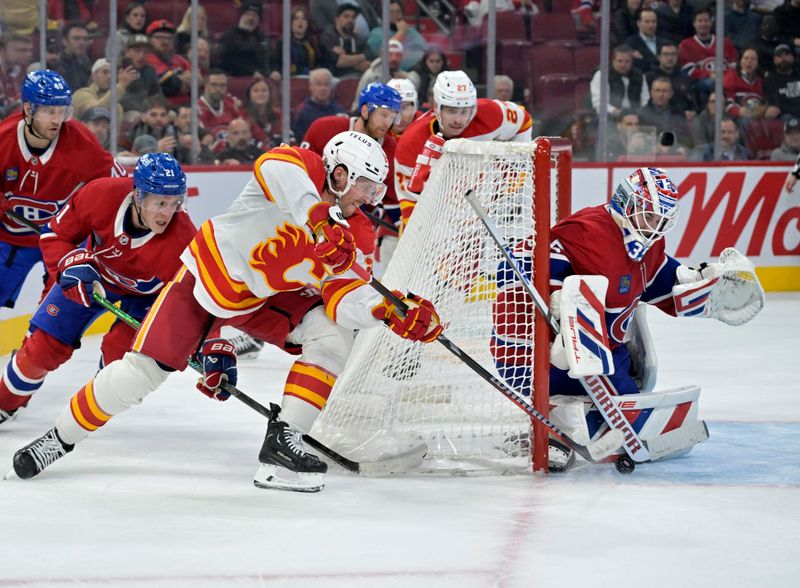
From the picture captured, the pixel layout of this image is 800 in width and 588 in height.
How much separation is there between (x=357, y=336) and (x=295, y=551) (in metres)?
1.29

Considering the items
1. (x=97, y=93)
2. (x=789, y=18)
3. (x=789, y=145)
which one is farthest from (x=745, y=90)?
(x=97, y=93)

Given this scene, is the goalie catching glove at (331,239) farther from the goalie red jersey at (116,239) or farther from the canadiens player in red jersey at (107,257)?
the goalie red jersey at (116,239)

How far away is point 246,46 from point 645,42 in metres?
2.19

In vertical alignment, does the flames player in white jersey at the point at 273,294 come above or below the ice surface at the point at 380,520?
above

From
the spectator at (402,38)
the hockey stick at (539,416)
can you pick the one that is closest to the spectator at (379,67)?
the spectator at (402,38)

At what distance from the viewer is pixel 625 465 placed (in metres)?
→ 3.47

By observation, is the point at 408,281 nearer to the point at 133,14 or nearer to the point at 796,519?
the point at 796,519

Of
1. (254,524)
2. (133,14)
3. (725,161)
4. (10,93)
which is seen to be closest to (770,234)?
(725,161)

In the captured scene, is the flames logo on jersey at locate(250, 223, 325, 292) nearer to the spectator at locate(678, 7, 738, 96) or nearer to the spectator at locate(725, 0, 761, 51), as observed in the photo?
the spectator at locate(678, 7, 738, 96)

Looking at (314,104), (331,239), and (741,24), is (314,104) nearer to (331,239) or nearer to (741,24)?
(741,24)

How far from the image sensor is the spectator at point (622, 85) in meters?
7.21

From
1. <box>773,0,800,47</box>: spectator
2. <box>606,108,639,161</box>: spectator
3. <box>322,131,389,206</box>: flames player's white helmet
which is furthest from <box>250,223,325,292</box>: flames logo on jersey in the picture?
<box>773,0,800,47</box>: spectator

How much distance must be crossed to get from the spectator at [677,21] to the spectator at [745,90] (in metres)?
0.32

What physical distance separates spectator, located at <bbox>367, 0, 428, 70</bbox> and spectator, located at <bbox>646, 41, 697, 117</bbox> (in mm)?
1320
